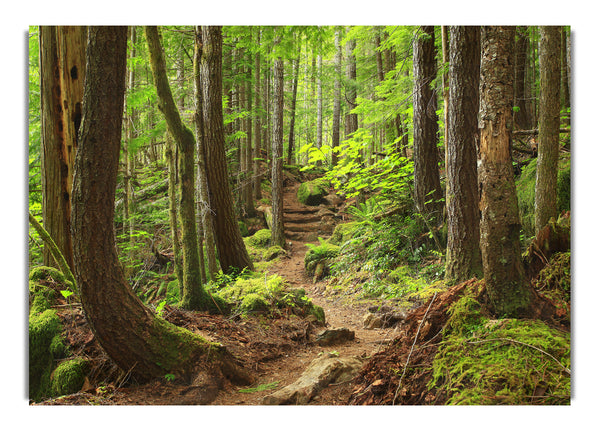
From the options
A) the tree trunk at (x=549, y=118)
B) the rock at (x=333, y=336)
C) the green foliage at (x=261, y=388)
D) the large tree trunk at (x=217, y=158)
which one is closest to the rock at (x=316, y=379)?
the green foliage at (x=261, y=388)

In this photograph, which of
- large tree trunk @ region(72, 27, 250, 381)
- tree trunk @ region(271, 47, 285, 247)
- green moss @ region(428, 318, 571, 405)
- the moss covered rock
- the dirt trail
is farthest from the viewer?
the moss covered rock

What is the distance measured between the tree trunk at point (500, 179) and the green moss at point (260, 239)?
8872mm

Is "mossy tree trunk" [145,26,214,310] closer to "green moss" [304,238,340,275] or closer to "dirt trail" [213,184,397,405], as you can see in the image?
"dirt trail" [213,184,397,405]

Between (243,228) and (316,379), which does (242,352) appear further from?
(243,228)

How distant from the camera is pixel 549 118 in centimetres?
392

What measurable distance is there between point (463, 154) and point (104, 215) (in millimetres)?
3989

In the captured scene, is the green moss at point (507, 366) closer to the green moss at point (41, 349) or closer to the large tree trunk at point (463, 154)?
the large tree trunk at point (463, 154)

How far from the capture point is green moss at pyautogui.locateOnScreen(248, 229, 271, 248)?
36.6 ft

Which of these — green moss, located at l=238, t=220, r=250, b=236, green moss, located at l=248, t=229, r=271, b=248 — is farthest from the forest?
green moss, located at l=238, t=220, r=250, b=236

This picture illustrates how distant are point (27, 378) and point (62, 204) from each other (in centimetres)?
206

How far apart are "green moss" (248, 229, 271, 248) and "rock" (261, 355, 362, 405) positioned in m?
8.06

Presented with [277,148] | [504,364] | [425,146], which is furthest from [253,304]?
[277,148]

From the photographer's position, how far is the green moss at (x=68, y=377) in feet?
9.00
